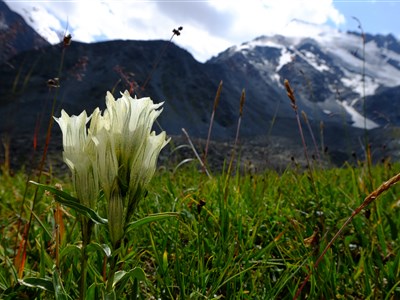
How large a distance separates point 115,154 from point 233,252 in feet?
3.83

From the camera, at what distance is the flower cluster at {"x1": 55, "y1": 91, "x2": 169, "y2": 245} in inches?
49.7

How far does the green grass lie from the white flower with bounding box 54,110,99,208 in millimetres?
178

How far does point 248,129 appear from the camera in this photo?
117500 mm

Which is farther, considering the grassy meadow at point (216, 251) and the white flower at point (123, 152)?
the grassy meadow at point (216, 251)

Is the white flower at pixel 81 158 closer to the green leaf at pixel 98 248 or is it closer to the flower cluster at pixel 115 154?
the flower cluster at pixel 115 154

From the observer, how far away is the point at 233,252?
219cm

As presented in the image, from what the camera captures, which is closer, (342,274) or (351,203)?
(342,274)

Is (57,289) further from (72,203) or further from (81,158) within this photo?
(81,158)

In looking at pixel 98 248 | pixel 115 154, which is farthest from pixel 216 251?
pixel 115 154

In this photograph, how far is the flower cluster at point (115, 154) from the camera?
126 centimetres

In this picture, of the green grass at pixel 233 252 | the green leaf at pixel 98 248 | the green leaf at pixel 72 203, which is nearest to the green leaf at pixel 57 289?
the green grass at pixel 233 252

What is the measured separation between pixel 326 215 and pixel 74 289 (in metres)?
2.08

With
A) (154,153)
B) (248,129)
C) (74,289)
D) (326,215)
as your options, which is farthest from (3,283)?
(248,129)

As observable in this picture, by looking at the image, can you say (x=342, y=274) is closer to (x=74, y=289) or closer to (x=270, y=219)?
(x=270, y=219)
